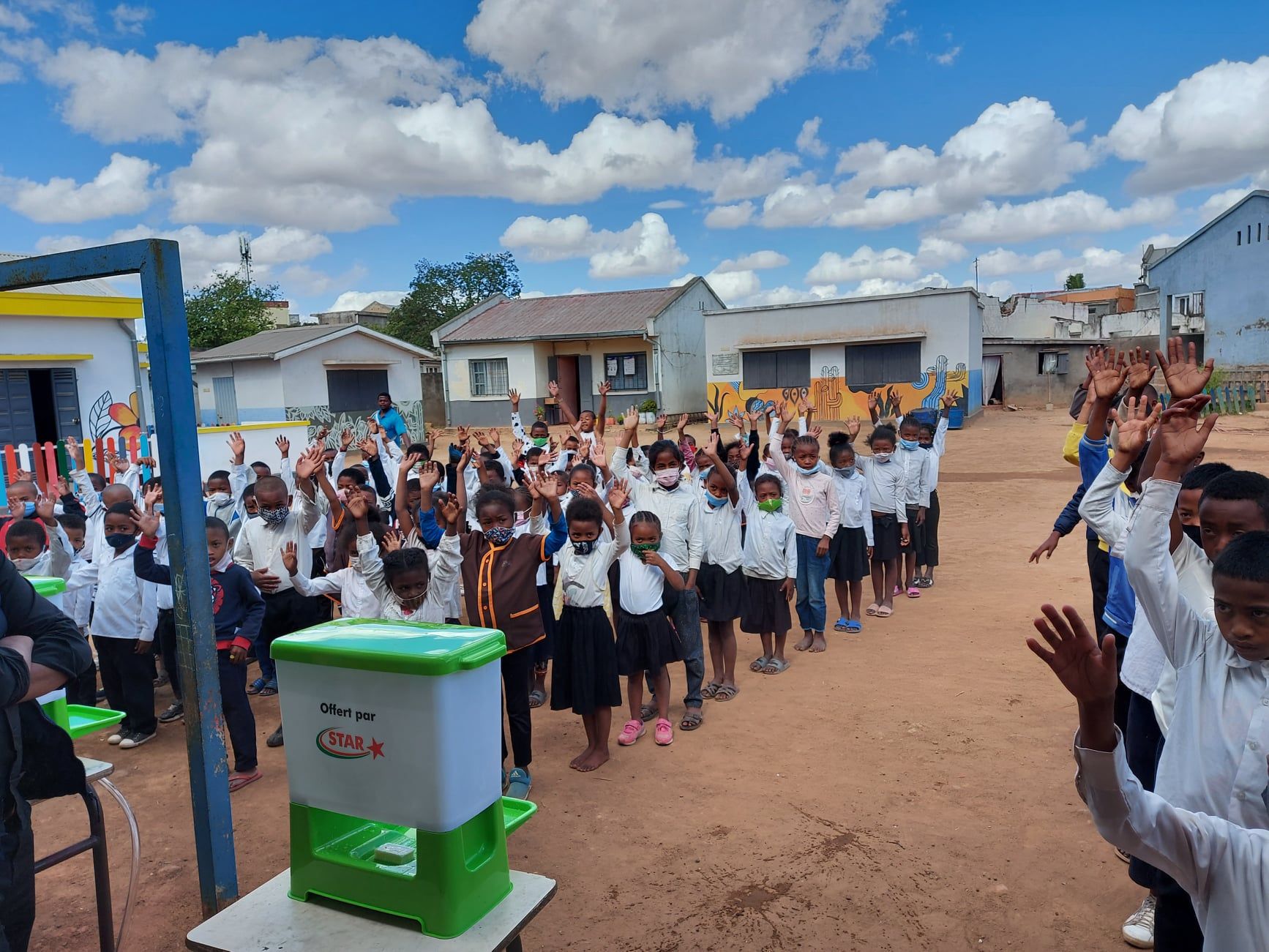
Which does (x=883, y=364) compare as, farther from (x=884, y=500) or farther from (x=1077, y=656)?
(x=1077, y=656)

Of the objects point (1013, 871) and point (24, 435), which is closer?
point (1013, 871)

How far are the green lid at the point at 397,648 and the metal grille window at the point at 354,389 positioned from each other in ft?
71.7

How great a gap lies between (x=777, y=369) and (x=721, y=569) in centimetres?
1993

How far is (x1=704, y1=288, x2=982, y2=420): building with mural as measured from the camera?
22172mm

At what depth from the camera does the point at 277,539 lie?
5.29 m

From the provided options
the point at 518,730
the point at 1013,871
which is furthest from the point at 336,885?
the point at 1013,871

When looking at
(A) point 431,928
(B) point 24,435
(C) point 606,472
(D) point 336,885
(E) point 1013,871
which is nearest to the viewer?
(A) point 431,928

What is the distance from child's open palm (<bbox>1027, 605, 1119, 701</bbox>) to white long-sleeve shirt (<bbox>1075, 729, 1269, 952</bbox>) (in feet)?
0.37

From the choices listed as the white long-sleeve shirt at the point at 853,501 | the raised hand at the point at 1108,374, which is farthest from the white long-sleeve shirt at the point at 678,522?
the raised hand at the point at 1108,374

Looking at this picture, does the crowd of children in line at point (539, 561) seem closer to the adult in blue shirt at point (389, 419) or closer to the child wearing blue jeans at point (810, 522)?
the child wearing blue jeans at point (810, 522)

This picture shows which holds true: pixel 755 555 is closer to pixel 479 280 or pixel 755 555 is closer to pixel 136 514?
pixel 136 514

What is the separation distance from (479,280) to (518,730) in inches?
1503

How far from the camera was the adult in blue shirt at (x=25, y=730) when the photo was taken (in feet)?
6.53

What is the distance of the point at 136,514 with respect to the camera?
411cm
